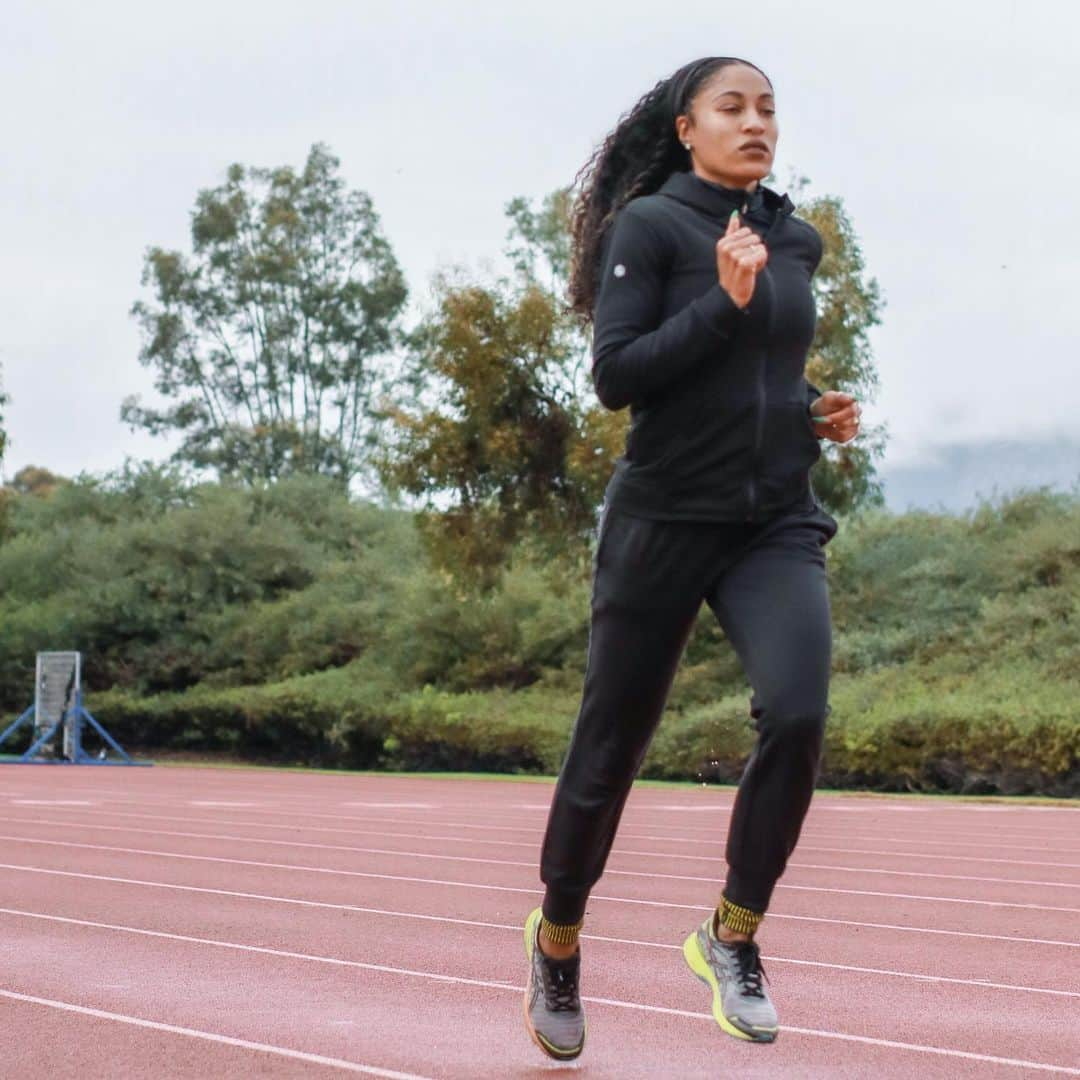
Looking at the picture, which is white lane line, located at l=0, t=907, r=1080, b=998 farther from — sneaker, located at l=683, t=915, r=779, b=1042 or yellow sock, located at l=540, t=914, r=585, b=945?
sneaker, located at l=683, t=915, r=779, b=1042

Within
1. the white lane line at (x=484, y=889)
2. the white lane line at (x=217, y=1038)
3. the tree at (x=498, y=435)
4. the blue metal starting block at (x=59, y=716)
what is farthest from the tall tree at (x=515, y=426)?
the white lane line at (x=217, y=1038)

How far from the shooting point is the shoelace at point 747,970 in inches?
169

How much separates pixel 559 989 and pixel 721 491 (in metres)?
1.24

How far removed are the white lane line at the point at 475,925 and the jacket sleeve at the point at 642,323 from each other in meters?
2.67

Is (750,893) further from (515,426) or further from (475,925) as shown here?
(515,426)

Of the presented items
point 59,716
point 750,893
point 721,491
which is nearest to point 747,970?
point 750,893

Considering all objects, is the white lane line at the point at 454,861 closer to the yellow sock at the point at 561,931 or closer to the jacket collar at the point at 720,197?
the yellow sock at the point at 561,931

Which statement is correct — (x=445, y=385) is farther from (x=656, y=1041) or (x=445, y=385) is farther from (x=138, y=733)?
(x=656, y=1041)

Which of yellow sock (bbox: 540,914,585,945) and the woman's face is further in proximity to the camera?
yellow sock (bbox: 540,914,585,945)

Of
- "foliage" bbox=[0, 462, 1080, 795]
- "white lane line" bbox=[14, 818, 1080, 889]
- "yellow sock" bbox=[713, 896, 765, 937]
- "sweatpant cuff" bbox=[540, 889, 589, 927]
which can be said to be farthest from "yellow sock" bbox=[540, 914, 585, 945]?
"foliage" bbox=[0, 462, 1080, 795]

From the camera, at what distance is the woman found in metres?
4.15

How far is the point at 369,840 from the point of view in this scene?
13164 millimetres

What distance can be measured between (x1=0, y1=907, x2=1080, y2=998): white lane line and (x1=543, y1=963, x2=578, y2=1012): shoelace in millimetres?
1661

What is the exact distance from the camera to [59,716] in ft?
111
